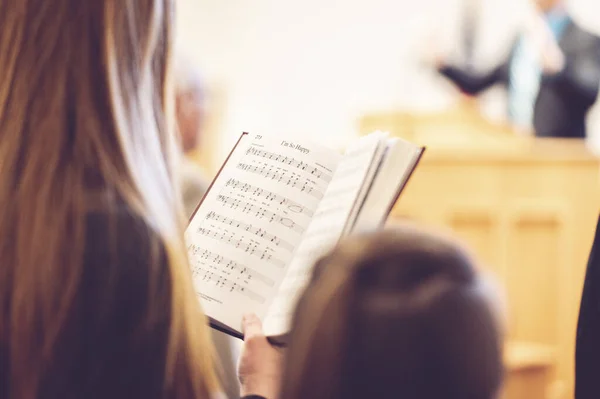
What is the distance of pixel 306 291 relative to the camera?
806mm

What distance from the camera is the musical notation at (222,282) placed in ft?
4.33

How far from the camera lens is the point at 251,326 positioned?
1273 millimetres

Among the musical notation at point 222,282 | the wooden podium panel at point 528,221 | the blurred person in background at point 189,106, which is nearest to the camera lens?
the musical notation at point 222,282

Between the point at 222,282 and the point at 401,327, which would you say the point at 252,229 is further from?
the point at 401,327

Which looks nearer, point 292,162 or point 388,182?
point 388,182

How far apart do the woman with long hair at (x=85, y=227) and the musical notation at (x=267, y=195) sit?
354 millimetres

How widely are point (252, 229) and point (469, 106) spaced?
3125mm

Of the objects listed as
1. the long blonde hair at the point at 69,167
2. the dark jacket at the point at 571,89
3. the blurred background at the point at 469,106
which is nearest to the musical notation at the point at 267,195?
the blurred background at the point at 469,106

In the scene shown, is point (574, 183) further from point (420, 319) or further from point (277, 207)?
point (420, 319)

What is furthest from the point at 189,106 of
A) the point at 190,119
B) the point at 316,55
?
the point at 316,55

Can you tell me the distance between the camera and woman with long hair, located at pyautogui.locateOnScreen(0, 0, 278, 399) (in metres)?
0.95

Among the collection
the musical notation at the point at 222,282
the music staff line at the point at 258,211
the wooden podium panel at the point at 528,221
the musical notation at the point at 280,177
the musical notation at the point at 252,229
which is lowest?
the wooden podium panel at the point at 528,221

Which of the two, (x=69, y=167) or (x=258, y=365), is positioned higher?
(x=69, y=167)

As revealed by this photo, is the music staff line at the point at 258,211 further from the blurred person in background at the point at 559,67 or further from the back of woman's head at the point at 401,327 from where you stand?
the blurred person in background at the point at 559,67
